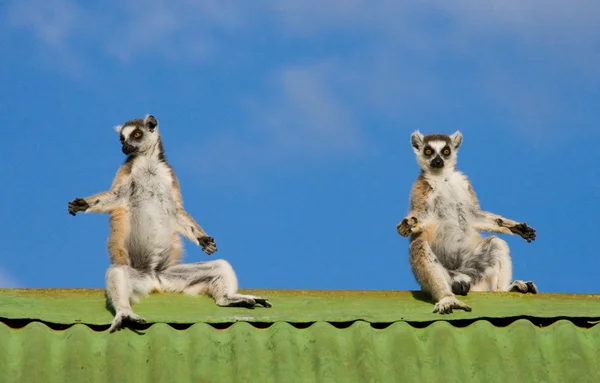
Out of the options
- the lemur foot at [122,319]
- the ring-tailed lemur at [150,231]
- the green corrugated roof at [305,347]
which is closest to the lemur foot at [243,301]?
the ring-tailed lemur at [150,231]

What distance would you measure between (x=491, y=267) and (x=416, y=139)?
2.78 meters

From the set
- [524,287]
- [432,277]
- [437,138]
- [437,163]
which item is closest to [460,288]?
[432,277]

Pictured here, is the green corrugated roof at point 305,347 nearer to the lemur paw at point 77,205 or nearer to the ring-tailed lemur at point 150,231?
the ring-tailed lemur at point 150,231

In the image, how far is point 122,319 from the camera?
811 centimetres

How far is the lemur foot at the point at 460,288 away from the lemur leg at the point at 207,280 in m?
2.36

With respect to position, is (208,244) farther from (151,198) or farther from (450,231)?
(450,231)

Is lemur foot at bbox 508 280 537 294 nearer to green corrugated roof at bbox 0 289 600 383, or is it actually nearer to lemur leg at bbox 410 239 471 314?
lemur leg at bbox 410 239 471 314

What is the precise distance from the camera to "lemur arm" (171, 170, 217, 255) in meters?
11.2

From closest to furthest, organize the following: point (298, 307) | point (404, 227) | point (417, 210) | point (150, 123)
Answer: point (298, 307) < point (404, 227) < point (417, 210) < point (150, 123)

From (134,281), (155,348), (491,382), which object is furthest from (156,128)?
(491,382)

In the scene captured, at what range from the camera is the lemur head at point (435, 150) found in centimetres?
1274

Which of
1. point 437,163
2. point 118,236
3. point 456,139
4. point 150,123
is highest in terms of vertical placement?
point 150,123

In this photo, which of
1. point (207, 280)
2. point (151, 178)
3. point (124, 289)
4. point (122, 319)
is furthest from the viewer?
point (151, 178)

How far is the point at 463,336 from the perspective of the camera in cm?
819
